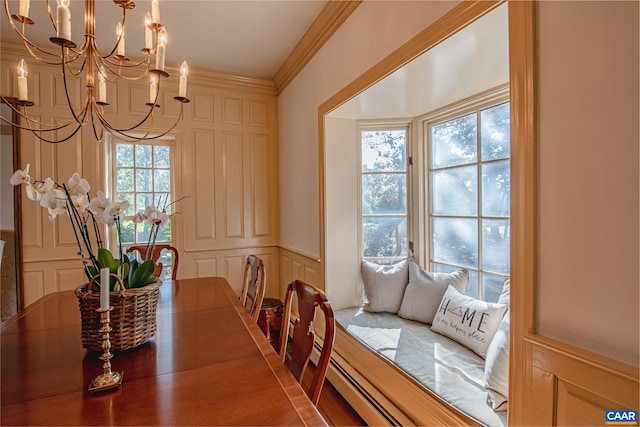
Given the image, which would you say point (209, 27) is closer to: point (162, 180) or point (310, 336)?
point (162, 180)

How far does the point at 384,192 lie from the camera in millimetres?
2617

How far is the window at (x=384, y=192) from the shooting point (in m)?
2.59

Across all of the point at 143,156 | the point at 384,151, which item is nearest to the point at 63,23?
the point at 384,151

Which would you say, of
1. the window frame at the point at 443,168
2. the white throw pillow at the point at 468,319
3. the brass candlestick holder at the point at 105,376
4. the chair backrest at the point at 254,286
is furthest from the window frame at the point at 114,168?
the white throw pillow at the point at 468,319

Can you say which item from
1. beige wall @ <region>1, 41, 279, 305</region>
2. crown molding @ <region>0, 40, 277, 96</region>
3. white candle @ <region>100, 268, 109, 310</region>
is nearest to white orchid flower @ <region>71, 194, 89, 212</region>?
white candle @ <region>100, 268, 109, 310</region>

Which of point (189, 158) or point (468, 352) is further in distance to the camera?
point (189, 158)

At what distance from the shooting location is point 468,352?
1.78 m

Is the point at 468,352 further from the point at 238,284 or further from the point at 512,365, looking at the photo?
the point at 238,284

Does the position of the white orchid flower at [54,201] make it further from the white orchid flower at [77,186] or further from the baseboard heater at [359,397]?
the baseboard heater at [359,397]

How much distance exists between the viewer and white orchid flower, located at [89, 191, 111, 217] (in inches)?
39.8

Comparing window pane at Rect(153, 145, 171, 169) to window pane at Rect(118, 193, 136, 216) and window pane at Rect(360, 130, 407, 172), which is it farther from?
window pane at Rect(360, 130, 407, 172)

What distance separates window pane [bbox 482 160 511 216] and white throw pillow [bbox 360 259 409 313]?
0.74 meters

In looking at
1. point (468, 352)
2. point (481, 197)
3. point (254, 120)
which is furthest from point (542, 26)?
point (254, 120)

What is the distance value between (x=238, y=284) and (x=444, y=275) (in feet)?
6.94
